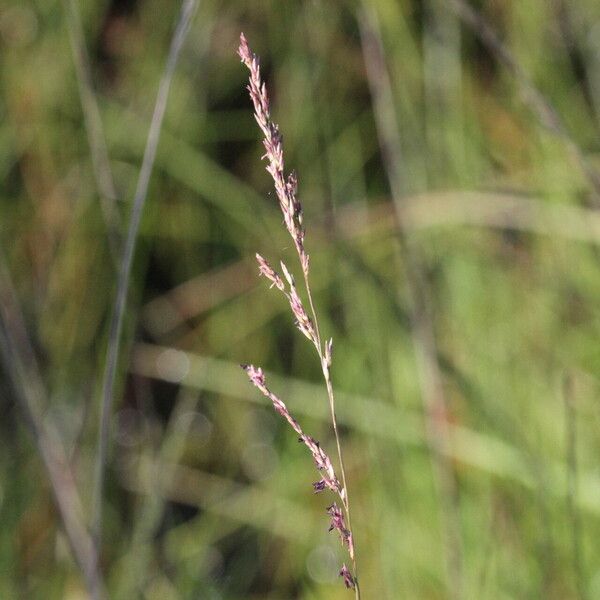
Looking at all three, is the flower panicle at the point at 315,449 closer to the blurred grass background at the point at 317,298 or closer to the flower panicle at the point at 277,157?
the flower panicle at the point at 277,157

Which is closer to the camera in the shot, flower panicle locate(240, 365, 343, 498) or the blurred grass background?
flower panicle locate(240, 365, 343, 498)

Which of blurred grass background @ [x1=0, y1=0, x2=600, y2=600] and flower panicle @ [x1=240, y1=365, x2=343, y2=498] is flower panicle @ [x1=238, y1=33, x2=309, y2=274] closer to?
flower panicle @ [x1=240, y1=365, x2=343, y2=498]

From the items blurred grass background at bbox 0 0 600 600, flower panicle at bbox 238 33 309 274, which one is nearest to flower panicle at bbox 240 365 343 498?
flower panicle at bbox 238 33 309 274

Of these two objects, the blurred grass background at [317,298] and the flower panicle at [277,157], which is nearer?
the flower panicle at [277,157]

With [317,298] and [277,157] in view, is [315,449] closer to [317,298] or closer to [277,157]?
[277,157]

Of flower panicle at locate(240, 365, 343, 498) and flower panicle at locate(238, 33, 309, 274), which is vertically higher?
flower panicle at locate(238, 33, 309, 274)

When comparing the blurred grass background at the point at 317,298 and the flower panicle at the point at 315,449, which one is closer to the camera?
the flower panicle at the point at 315,449

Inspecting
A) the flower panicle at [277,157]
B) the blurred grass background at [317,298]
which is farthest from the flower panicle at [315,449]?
the blurred grass background at [317,298]

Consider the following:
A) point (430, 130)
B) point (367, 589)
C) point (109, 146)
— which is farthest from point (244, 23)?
point (367, 589)

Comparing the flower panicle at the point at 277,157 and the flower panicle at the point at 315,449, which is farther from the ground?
the flower panicle at the point at 277,157
